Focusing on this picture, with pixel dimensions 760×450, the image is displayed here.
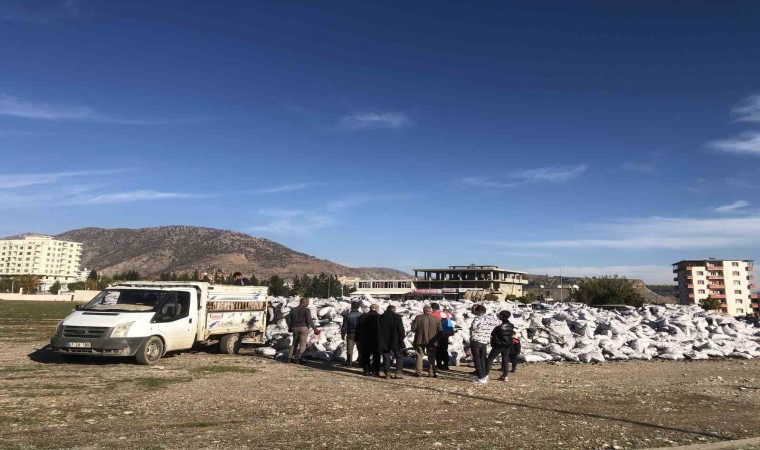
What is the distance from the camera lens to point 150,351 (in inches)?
446

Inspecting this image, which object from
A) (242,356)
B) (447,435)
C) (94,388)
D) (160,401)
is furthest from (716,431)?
(242,356)

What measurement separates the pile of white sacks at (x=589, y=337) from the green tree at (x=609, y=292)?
679 inches

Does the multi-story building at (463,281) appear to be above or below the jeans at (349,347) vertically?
above

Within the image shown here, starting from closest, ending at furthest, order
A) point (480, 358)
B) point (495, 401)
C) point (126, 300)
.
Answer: point (495, 401) → point (480, 358) → point (126, 300)

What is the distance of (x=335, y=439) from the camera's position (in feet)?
19.5

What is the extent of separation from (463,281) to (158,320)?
92316 millimetres

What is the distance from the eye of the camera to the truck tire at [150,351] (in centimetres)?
1100

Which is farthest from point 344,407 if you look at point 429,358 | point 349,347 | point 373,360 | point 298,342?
point 298,342

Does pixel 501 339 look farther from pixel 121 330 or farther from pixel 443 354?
pixel 121 330

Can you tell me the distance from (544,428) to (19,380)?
27.9 feet

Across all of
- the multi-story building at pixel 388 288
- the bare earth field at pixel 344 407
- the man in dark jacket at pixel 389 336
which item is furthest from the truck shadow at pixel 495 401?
the multi-story building at pixel 388 288

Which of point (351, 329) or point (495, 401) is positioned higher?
point (351, 329)

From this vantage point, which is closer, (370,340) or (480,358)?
(480,358)

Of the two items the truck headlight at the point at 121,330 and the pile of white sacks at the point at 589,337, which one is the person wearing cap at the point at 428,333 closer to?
the pile of white sacks at the point at 589,337
